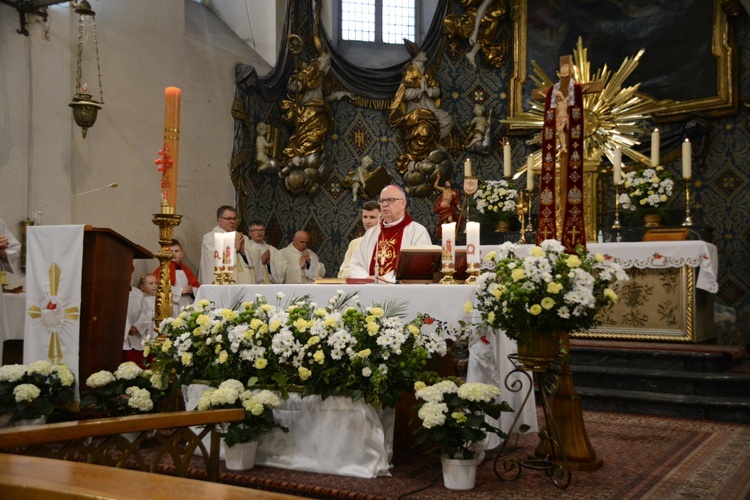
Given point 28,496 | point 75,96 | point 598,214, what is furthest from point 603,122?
point 28,496

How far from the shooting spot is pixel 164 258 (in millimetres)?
4613

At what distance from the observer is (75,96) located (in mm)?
7672

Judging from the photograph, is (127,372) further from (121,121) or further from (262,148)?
(262,148)

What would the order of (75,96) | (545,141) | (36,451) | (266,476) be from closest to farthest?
(36,451) → (266,476) → (545,141) → (75,96)

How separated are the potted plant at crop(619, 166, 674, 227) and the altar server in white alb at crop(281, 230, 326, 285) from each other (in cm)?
436

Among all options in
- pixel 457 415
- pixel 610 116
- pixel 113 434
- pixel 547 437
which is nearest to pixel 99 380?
pixel 457 415

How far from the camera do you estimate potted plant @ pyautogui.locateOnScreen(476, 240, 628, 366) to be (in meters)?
3.89

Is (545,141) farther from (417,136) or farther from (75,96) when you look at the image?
(417,136)

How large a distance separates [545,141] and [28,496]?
4.14 metres

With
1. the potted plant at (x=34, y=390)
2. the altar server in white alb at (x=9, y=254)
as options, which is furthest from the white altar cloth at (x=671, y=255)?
the altar server in white alb at (x=9, y=254)

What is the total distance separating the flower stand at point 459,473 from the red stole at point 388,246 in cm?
251

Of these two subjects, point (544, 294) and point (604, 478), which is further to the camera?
point (604, 478)

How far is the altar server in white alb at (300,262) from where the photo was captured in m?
10.5

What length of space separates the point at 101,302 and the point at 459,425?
2.62 m
